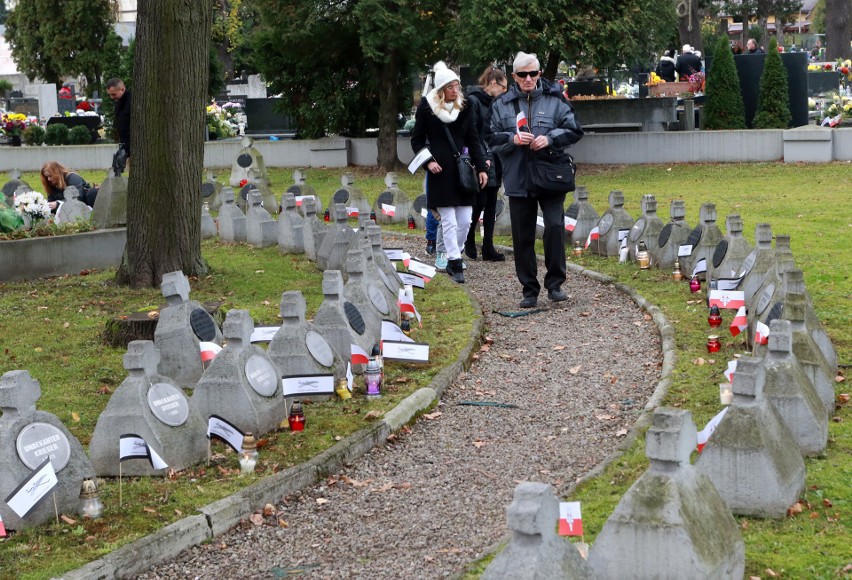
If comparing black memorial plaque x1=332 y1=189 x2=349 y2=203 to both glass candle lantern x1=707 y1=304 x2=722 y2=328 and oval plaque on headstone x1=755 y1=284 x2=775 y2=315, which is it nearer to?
glass candle lantern x1=707 y1=304 x2=722 y2=328

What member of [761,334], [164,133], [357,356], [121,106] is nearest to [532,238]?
[357,356]

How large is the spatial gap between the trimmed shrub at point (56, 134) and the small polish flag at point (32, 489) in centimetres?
2674

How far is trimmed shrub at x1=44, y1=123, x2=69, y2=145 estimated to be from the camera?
101 feet

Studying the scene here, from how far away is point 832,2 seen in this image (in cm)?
4322

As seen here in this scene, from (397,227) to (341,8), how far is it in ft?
30.0

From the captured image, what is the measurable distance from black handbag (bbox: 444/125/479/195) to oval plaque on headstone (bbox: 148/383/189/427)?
5850 millimetres

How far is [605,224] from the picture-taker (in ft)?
44.6

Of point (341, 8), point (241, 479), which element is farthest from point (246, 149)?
point (241, 479)

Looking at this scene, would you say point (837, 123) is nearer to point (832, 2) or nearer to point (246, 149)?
point (246, 149)

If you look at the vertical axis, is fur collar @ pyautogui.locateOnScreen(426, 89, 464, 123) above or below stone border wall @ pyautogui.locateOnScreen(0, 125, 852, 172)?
above

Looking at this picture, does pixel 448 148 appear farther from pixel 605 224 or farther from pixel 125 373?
pixel 125 373

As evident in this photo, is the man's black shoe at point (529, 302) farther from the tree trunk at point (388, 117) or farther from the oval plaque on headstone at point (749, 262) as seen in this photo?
the tree trunk at point (388, 117)

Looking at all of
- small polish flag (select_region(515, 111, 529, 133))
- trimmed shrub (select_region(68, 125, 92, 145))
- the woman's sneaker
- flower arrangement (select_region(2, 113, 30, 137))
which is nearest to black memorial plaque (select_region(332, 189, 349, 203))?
the woman's sneaker

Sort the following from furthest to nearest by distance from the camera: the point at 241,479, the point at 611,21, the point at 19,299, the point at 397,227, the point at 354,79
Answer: the point at 354,79 < the point at 611,21 < the point at 397,227 < the point at 19,299 < the point at 241,479
